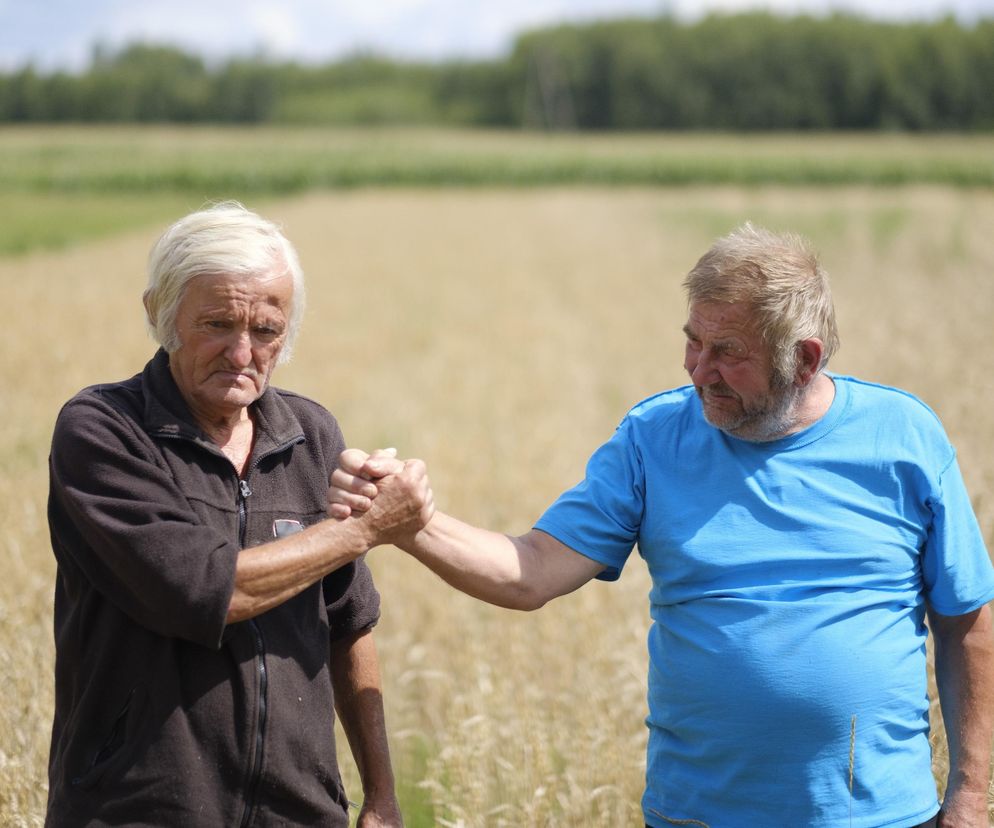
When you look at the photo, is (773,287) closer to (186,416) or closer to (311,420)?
(311,420)

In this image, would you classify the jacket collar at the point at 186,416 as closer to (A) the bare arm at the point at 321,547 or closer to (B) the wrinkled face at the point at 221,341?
(B) the wrinkled face at the point at 221,341

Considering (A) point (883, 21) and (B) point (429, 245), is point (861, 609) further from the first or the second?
(A) point (883, 21)

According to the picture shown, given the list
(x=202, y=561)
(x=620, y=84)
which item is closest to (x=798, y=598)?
(x=202, y=561)

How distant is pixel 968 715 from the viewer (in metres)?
2.68

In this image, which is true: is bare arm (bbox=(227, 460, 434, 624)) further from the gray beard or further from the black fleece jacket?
the gray beard

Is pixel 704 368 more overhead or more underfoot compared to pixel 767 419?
more overhead

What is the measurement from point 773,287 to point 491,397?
7.76 metres

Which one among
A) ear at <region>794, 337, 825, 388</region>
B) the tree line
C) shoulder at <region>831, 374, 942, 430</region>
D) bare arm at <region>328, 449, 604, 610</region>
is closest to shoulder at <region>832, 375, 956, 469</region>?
shoulder at <region>831, 374, 942, 430</region>

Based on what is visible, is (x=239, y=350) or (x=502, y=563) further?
(x=502, y=563)

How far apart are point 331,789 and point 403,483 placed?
0.66 m

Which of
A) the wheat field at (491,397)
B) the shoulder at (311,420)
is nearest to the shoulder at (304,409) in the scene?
the shoulder at (311,420)

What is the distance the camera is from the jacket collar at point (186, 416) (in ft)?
7.63

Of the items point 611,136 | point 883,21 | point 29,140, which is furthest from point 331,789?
point 883,21

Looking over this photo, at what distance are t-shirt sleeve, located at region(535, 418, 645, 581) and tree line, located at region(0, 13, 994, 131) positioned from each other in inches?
2904
